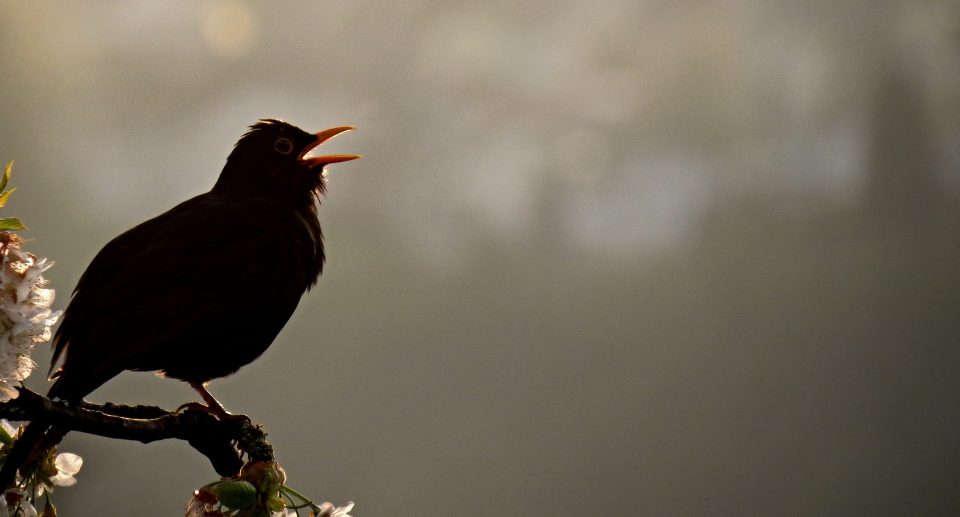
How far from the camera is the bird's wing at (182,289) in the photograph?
3.66m

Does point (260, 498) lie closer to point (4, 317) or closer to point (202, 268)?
point (4, 317)

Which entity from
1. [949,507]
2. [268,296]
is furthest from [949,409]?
[268,296]

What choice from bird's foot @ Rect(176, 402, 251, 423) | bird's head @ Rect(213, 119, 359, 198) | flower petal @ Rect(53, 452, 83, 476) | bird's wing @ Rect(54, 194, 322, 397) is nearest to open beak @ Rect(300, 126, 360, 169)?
bird's head @ Rect(213, 119, 359, 198)

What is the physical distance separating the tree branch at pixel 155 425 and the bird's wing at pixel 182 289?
37 cm

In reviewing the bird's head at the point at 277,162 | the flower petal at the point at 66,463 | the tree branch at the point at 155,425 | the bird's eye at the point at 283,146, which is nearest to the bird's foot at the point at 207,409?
the tree branch at the point at 155,425

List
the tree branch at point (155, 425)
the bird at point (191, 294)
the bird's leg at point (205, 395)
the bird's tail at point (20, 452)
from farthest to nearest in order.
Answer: the bird's leg at point (205, 395), the bird at point (191, 294), the bird's tail at point (20, 452), the tree branch at point (155, 425)

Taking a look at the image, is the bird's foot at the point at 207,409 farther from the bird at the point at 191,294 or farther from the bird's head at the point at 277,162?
the bird's head at the point at 277,162

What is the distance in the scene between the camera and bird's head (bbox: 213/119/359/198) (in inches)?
197

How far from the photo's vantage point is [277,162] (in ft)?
16.8

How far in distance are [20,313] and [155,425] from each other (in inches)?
29.0

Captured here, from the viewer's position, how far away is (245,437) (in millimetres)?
3453

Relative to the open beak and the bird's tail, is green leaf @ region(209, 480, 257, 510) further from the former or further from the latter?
the open beak

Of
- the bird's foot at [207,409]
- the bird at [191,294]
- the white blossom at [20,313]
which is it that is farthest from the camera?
→ the bird's foot at [207,409]

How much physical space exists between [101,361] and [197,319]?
51 centimetres
